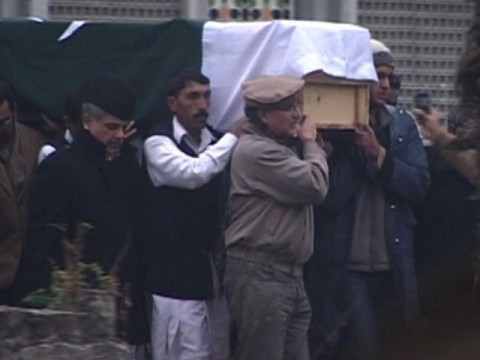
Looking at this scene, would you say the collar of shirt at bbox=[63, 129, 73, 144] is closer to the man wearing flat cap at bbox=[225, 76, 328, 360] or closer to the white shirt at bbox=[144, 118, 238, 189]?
the white shirt at bbox=[144, 118, 238, 189]

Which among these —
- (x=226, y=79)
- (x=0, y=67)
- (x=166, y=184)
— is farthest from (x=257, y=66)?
(x=0, y=67)

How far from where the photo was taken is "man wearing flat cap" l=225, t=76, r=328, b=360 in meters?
7.20

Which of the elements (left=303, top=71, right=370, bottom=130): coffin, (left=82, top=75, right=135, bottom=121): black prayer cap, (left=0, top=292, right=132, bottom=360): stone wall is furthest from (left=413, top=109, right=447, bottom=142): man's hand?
(left=0, top=292, right=132, bottom=360): stone wall

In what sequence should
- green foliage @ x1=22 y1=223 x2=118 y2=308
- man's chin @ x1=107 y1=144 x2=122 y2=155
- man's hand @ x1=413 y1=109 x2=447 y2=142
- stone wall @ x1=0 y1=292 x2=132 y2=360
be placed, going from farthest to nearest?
man's chin @ x1=107 y1=144 x2=122 y2=155
man's hand @ x1=413 y1=109 x2=447 y2=142
green foliage @ x1=22 y1=223 x2=118 y2=308
stone wall @ x1=0 y1=292 x2=132 y2=360

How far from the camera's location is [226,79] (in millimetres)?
7617

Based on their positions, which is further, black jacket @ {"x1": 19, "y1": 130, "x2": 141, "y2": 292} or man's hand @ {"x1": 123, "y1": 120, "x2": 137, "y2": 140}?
man's hand @ {"x1": 123, "y1": 120, "x2": 137, "y2": 140}

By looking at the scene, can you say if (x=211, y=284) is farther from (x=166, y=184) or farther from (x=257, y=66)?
(x=257, y=66)

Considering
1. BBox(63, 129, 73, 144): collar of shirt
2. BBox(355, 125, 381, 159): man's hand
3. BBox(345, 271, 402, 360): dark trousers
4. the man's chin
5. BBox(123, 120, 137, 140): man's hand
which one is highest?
BBox(123, 120, 137, 140): man's hand

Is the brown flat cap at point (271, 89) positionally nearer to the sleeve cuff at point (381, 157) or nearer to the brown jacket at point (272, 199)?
the brown jacket at point (272, 199)

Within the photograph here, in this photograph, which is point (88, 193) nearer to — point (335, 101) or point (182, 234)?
point (182, 234)

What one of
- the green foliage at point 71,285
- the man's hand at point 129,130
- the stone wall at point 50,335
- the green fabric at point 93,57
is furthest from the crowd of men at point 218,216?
the stone wall at point 50,335

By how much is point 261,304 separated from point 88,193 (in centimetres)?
94

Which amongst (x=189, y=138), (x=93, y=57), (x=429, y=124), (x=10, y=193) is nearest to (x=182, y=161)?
(x=189, y=138)

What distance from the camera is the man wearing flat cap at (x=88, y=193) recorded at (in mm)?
7070
